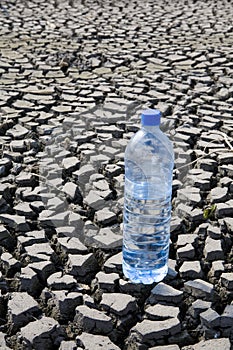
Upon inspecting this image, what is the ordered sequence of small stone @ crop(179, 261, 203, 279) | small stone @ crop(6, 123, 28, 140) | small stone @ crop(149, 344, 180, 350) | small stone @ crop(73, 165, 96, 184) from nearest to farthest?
1. small stone @ crop(149, 344, 180, 350)
2. small stone @ crop(179, 261, 203, 279)
3. small stone @ crop(73, 165, 96, 184)
4. small stone @ crop(6, 123, 28, 140)

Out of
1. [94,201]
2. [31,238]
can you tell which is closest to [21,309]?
[31,238]

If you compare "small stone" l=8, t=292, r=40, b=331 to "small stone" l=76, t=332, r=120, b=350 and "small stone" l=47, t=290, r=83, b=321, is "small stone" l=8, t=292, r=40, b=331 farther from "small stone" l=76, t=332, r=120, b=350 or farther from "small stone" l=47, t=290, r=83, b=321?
"small stone" l=76, t=332, r=120, b=350

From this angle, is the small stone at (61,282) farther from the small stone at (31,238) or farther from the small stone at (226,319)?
the small stone at (226,319)

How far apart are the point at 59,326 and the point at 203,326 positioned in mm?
503

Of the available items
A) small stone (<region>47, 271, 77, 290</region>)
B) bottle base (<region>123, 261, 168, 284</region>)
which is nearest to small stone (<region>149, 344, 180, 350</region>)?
bottle base (<region>123, 261, 168, 284</region>)

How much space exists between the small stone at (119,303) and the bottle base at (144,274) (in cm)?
11

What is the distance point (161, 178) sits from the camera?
8.91 ft

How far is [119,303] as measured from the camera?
2359mm

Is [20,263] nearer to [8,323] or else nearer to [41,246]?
[41,246]

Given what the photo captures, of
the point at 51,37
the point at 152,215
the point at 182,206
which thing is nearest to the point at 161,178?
the point at 152,215

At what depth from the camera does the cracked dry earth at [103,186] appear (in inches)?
90.5

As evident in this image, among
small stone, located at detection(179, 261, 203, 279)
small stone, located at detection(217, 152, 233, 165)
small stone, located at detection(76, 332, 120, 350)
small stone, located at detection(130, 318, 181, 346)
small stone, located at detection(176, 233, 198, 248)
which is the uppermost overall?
small stone, located at detection(217, 152, 233, 165)

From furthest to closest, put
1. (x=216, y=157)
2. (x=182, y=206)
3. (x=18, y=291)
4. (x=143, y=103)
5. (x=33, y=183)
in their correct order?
(x=143, y=103)
(x=216, y=157)
(x=33, y=183)
(x=182, y=206)
(x=18, y=291)

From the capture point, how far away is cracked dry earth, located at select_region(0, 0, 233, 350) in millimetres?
2299
